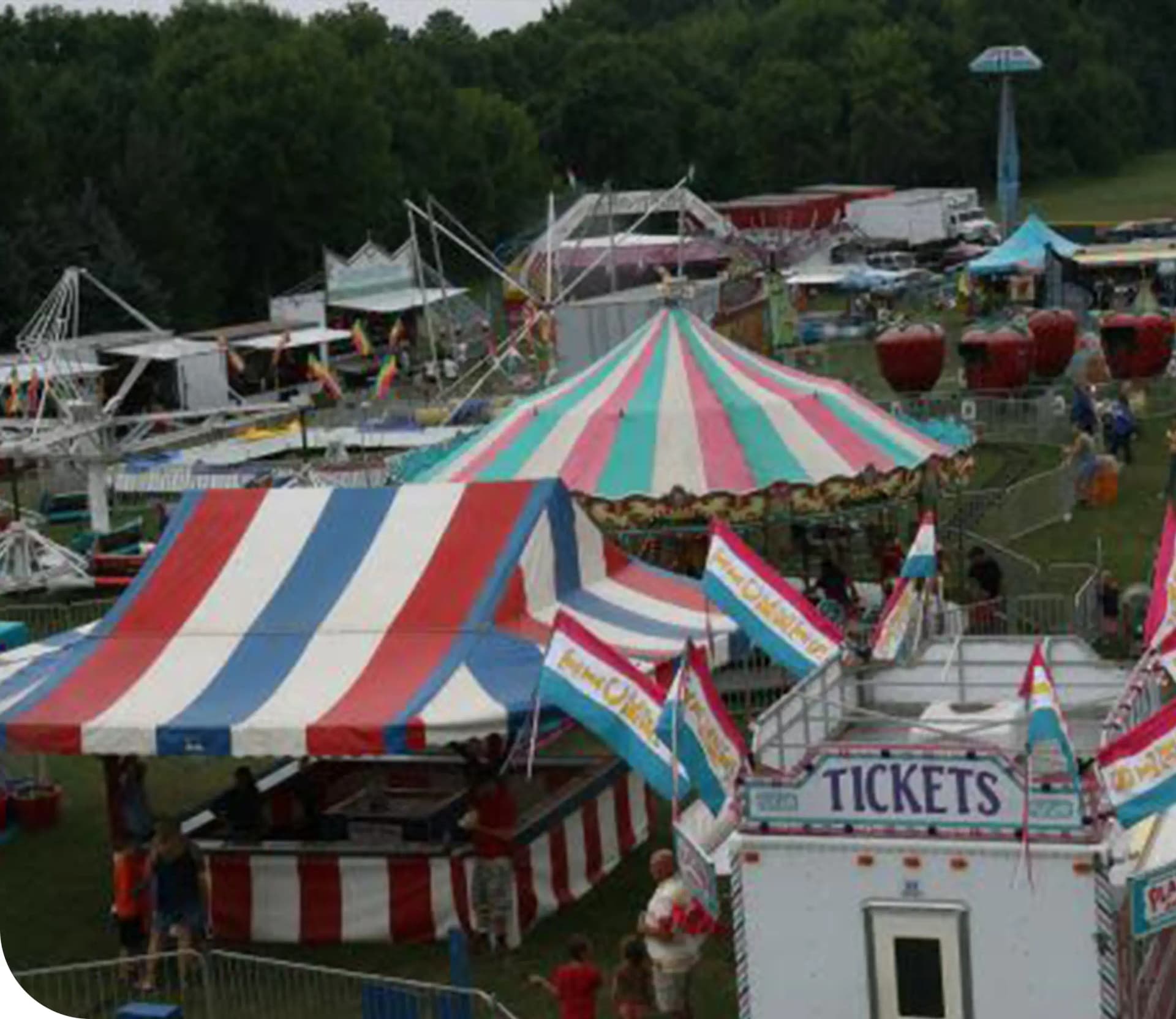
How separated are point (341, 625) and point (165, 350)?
37.1m

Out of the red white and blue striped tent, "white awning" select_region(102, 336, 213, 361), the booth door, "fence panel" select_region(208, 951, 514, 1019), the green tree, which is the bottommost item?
"fence panel" select_region(208, 951, 514, 1019)

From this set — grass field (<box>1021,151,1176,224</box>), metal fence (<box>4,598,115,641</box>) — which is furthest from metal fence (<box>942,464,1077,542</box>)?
grass field (<box>1021,151,1176,224</box>)

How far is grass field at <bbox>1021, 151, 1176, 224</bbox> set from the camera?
95.5m

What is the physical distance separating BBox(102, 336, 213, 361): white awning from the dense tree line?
12.1 m

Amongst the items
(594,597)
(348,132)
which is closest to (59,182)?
(348,132)

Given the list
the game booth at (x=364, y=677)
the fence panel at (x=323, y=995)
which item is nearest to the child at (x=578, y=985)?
the fence panel at (x=323, y=995)

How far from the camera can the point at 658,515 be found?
2509cm

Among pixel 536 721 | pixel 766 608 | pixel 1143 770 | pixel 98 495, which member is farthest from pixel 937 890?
pixel 98 495

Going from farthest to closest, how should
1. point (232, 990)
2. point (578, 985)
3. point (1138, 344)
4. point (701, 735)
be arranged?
point (1138, 344) < point (232, 990) < point (578, 985) < point (701, 735)

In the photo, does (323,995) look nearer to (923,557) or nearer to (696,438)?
(923,557)

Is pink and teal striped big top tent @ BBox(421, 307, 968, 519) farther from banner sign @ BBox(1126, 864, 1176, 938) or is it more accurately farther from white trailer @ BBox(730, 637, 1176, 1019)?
banner sign @ BBox(1126, 864, 1176, 938)

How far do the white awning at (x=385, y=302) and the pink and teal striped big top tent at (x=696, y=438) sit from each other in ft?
122

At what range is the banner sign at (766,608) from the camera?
14547mm

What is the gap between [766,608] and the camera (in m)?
14.8
